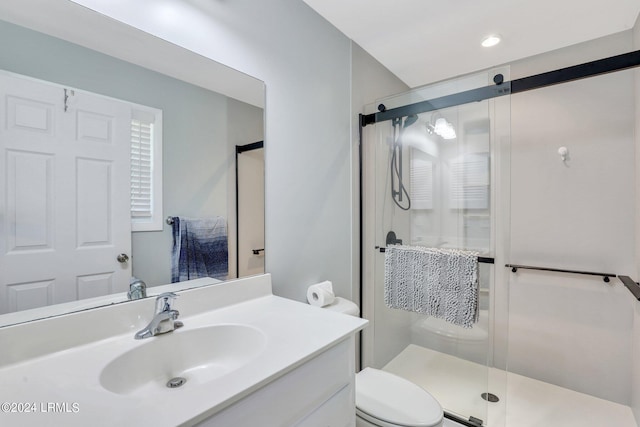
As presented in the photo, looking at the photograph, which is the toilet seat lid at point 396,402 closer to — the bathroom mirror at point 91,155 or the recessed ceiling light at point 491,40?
the bathroom mirror at point 91,155

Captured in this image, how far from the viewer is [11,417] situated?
22.6 inches

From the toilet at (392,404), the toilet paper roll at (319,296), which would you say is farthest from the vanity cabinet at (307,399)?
the toilet paper roll at (319,296)

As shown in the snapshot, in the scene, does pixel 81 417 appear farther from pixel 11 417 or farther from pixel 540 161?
pixel 540 161

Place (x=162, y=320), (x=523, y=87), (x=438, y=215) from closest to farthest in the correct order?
1. (x=162, y=320)
2. (x=523, y=87)
3. (x=438, y=215)

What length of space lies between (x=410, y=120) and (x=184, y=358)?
173 cm

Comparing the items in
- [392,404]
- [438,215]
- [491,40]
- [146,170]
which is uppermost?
[491,40]

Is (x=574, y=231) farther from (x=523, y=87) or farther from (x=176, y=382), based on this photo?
(x=176, y=382)

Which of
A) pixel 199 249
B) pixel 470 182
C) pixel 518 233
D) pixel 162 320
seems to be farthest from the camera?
pixel 518 233

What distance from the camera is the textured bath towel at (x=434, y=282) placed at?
5.29 feet

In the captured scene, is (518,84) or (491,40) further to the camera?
(491,40)

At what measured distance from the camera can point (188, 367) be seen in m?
0.98

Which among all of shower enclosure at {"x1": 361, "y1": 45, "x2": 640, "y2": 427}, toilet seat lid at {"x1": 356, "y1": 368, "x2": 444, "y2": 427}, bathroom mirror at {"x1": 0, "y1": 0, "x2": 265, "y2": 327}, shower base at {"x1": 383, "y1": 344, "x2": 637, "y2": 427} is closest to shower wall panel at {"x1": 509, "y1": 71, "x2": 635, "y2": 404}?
shower enclosure at {"x1": 361, "y1": 45, "x2": 640, "y2": 427}

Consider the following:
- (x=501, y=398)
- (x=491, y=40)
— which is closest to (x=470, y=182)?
(x=491, y=40)

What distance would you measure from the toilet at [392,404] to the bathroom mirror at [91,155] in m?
0.85
